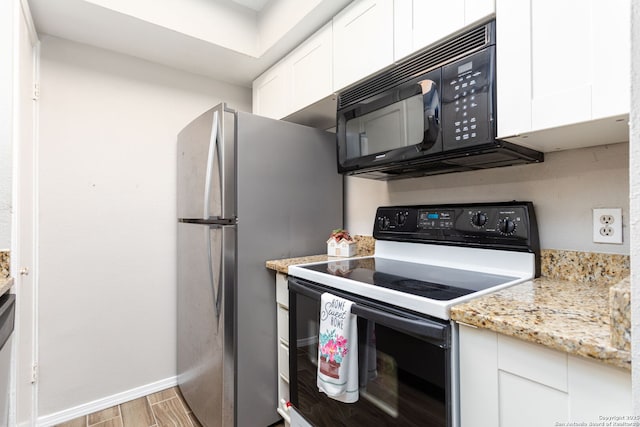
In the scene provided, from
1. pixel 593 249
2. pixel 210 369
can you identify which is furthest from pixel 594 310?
pixel 210 369

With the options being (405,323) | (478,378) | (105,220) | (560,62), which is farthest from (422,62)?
(105,220)

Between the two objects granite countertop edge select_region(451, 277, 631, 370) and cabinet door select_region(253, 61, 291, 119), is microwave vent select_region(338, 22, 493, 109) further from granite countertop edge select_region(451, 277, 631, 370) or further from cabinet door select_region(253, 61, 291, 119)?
granite countertop edge select_region(451, 277, 631, 370)

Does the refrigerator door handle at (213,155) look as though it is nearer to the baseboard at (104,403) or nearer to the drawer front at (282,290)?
the drawer front at (282,290)

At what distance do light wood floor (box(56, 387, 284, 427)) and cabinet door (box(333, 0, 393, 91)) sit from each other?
1826mm

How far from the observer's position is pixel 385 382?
105cm

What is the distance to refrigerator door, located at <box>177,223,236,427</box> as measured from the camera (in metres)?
1.56

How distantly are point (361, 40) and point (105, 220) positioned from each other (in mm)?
1787

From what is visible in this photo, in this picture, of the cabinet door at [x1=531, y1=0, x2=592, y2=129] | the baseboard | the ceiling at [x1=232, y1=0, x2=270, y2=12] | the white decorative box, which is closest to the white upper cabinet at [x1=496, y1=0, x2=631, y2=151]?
the cabinet door at [x1=531, y1=0, x2=592, y2=129]

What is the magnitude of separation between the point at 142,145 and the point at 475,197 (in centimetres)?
200

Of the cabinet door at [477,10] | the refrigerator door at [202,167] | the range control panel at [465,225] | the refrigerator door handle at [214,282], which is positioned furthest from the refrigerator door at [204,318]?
the cabinet door at [477,10]

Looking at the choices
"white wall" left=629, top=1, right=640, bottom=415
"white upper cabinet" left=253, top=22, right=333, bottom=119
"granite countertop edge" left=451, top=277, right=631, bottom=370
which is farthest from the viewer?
"white upper cabinet" left=253, top=22, right=333, bottom=119

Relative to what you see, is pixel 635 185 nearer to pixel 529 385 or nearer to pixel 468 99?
pixel 529 385

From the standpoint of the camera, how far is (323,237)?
1.92 m

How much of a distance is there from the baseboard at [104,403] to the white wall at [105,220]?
0.03 metres
